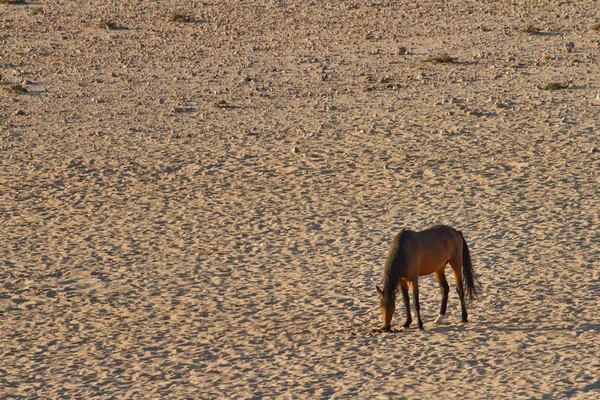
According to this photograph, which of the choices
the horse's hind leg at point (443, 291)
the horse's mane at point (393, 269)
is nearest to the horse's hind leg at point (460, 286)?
the horse's hind leg at point (443, 291)

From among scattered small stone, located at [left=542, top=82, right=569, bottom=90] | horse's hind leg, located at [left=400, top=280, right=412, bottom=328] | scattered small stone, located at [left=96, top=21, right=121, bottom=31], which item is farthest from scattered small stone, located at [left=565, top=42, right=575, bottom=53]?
horse's hind leg, located at [left=400, top=280, right=412, bottom=328]

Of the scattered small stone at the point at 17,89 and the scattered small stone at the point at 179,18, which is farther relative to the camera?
the scattered small stone at the point at 179,18

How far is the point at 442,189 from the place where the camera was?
40.3ft

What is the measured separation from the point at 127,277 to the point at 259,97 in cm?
729

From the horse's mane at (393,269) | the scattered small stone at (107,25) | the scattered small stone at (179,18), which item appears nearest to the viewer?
the horse's mane at (393,269)

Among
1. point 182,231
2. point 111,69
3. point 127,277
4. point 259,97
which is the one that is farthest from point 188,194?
point 111,69

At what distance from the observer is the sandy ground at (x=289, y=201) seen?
765cm

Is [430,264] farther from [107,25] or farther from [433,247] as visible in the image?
[107,25]

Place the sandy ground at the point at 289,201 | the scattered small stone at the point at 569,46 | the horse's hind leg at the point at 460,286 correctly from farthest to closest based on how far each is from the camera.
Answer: the scattered small stone at the point at 569,46, the horse's hind leg at the point at 460,286, the sandy ground at the point at 289,201

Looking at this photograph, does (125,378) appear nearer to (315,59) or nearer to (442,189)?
(442,189)

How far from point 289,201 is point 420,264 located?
4.19m

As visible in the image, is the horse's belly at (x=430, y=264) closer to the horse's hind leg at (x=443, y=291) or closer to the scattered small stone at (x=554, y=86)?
the horse's hind leg at (x=443, y=291)

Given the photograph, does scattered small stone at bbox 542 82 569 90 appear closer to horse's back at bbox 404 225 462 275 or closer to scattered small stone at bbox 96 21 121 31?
horse's back at bbox 404 225 462 275

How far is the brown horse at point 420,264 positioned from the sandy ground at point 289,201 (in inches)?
11.6
